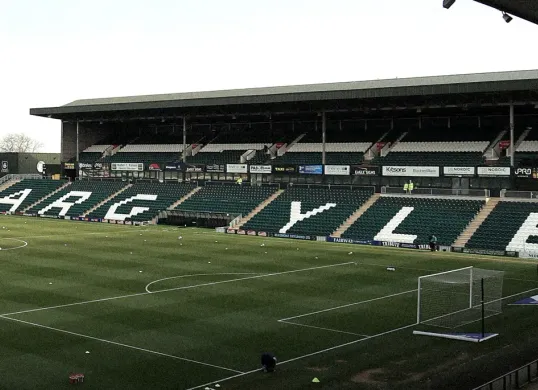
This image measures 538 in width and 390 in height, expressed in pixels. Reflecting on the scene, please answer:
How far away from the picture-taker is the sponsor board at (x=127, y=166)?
3231 inches

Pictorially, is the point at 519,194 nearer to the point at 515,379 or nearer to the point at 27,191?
the point at 515,379

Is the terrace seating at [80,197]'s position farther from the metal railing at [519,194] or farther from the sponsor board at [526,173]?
Answer: the sponsor board at [526,173]

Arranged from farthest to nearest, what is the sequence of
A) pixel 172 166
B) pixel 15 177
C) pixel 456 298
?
pixel 15 177 < pixel 172 166 < pixel 456 298

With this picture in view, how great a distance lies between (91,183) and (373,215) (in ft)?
132

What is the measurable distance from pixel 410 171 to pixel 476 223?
9.57 metres

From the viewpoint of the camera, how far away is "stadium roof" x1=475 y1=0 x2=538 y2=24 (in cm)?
1812

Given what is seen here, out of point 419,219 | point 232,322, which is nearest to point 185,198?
point 419,219

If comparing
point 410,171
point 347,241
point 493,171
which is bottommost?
point 347,241

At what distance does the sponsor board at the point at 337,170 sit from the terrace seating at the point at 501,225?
49.1ft

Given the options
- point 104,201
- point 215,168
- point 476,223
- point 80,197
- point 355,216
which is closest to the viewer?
point 476,223

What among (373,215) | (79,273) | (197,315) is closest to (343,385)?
(197,315)

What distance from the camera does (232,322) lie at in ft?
85.3

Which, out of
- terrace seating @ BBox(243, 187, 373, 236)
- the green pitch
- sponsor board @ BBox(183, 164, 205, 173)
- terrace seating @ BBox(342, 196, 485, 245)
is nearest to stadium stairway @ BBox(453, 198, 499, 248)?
terrace seating @ BBox(342, 196, 485, 245)

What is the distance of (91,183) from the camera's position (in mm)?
86375
